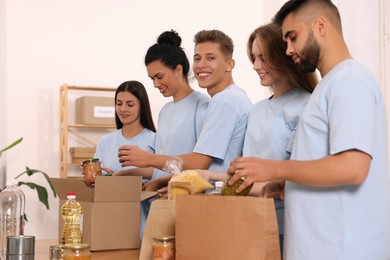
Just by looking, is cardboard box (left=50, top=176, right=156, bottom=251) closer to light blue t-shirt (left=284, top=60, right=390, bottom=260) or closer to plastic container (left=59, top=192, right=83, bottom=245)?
plastic container (left=59, top=192, right=83, bottom=245)

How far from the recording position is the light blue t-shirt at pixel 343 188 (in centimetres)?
140

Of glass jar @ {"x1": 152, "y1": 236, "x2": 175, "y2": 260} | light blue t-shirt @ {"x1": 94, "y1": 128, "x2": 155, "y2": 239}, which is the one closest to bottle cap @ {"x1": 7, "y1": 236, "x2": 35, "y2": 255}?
glass jar @ {"x1": 152, "y1": 236, "x2": 175, "y2": 260}

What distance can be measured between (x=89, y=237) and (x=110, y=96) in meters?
3.33

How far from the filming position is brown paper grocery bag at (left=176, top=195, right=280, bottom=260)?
1.37 m

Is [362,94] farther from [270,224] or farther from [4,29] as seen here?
[4,29]

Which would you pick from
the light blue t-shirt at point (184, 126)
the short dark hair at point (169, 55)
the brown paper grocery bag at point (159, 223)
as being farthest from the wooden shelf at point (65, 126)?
the brown paper grocery bag at point (159, 223)

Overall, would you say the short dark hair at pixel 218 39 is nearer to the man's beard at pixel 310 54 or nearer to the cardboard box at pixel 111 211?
the cardboard box at pixel 111 211

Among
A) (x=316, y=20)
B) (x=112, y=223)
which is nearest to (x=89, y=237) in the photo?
(x=112, y=223)

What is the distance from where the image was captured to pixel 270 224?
4.49ft

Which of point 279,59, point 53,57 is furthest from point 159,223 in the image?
point 53,57

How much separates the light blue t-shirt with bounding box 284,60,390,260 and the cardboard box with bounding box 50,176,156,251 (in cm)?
69

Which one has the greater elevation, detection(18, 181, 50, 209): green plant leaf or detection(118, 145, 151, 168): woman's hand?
detection(118, 145, 151, 168): woman's hand

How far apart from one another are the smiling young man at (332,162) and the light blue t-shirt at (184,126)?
97cm

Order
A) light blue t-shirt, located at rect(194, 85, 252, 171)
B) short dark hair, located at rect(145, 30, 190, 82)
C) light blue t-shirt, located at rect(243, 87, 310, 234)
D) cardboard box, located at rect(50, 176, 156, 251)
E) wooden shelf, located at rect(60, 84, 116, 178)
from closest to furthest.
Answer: light blue t-shirt, located at rect(243, 87, 310, 234)
cardboard box, located at rect(50, 176, 156, 251)
light blue t-shirt, located at rect(194, 85, 252, 171)
short dark hair, located at rect(145, 30, 190, 82)
wooden shelf, located at rect(60, 84, 116, 178)
